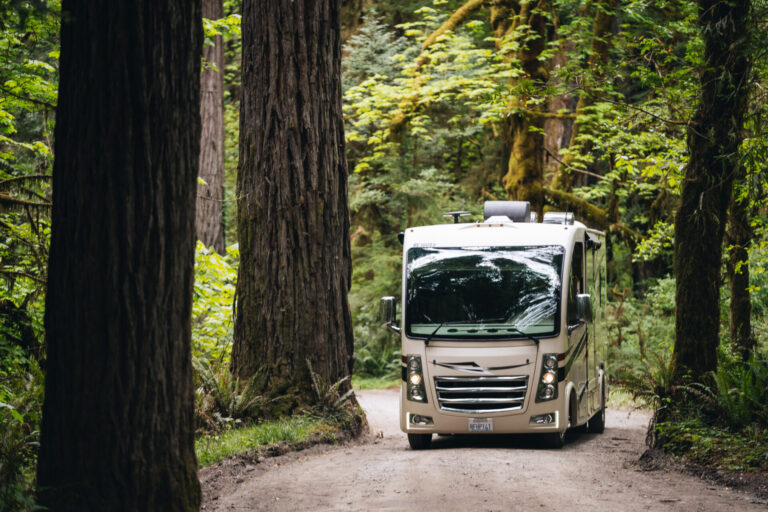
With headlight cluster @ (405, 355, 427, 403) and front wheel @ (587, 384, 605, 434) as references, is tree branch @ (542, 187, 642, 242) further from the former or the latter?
headlight cluster @ (405, 355, 427, 403)

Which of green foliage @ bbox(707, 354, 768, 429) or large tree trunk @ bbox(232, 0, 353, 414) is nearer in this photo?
green foliage @ bbox(707, 354, 768, 429)

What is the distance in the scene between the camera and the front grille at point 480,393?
11.3m

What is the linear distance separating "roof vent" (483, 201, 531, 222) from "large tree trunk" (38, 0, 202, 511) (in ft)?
29.6

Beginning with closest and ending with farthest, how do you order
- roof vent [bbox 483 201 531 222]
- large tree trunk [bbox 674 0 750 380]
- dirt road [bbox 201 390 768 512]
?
1. dirt road [bbox 201 390 768 512]
2. large tree trunk [bbox 674 0 750 380]
3. roof vent [bbox 483 201 531 222]

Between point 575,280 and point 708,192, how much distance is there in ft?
8.61

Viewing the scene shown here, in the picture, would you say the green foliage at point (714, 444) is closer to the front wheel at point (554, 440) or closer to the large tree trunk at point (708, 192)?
the large tree trunk at point (708, 192)

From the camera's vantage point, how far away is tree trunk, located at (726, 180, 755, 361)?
13.0 meters

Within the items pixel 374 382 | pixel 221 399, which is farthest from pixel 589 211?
pixel 221 399

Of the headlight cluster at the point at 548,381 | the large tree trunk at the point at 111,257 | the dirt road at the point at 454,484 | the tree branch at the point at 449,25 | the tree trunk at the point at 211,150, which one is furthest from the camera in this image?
the tree branch at the point at 449,25

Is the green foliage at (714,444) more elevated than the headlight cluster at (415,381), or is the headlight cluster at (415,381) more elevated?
the headlight cluster at (415,381)

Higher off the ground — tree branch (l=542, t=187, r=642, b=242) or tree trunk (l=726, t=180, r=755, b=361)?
tree branch (l=542, t=187, r=642, b=242)

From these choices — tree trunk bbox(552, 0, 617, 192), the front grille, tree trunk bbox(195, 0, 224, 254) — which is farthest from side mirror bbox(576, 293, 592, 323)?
tree trunk bbox(195, 0, 224, 254)

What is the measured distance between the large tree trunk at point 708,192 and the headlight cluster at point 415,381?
133 inches

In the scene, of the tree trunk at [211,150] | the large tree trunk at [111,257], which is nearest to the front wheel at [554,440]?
the large tree trunk at [111,257]
